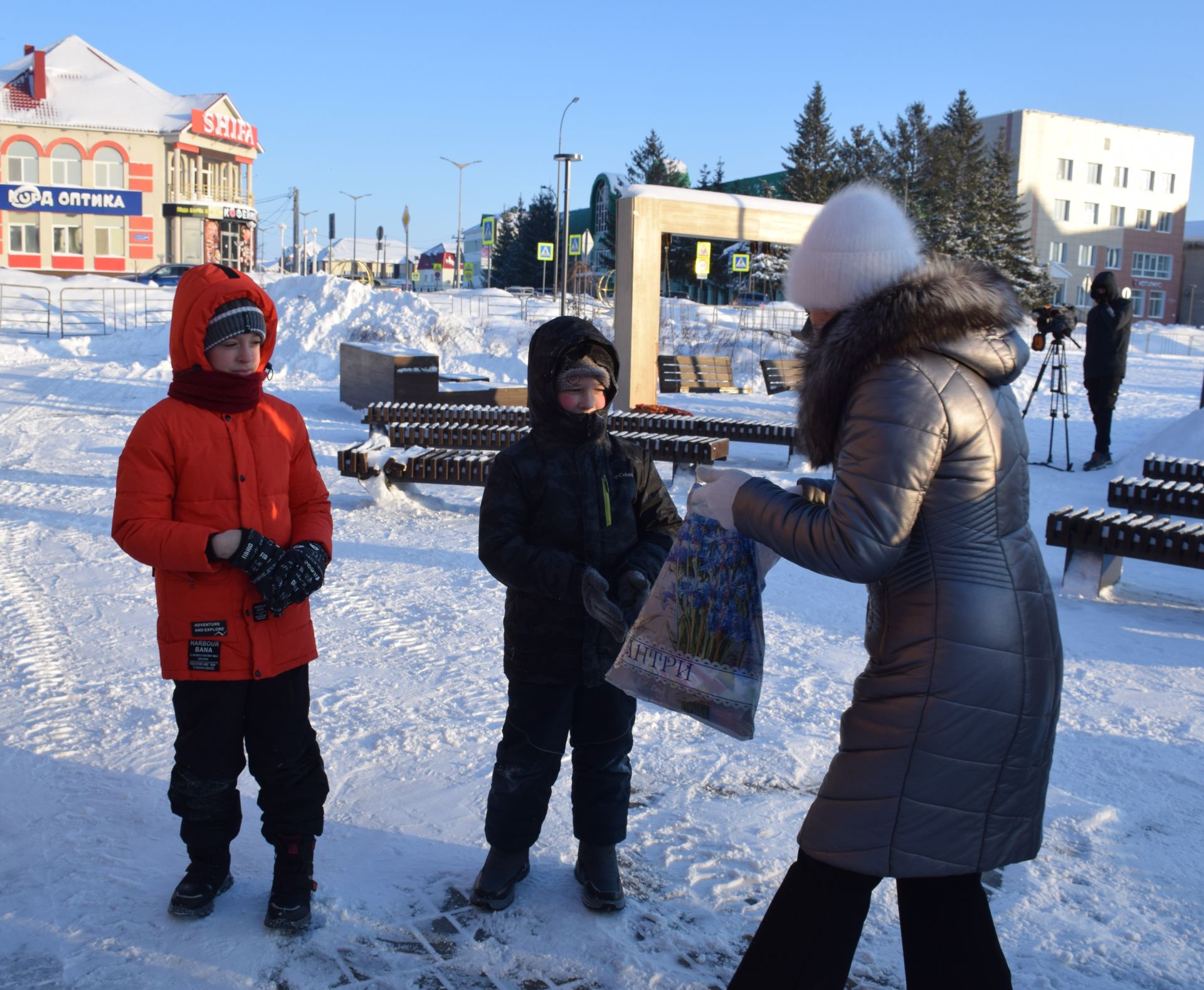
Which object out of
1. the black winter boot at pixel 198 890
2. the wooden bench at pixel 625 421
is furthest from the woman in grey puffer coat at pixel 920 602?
the wooden bench at pixel 625 421

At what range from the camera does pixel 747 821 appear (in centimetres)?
343

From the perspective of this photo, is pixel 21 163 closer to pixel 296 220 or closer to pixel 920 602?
pixel 296 220

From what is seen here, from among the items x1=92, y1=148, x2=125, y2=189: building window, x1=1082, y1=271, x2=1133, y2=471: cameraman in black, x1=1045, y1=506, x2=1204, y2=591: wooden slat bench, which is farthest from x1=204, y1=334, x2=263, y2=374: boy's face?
x1=92, y1=148, x2=125, y2=189: building window

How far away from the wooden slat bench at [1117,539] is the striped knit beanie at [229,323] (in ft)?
17.2

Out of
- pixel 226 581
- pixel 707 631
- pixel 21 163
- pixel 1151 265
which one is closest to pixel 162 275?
pixel 21 163

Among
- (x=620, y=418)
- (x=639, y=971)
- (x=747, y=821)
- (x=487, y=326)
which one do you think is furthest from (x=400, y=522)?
(x=487, y=326)

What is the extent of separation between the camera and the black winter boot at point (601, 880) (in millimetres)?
2881

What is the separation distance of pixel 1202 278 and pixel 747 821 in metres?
79.4

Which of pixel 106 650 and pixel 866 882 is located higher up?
pixel 866 882

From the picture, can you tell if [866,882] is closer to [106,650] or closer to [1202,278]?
[106,650]

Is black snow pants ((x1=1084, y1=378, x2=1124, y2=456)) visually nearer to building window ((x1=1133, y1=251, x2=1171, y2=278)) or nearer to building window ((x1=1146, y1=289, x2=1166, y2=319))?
building window ((x1=1133, y1=251, x2=1171, y2=278))

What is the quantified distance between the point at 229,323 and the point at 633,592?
124cm

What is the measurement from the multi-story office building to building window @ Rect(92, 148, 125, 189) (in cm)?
4767

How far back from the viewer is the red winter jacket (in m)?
2.56
